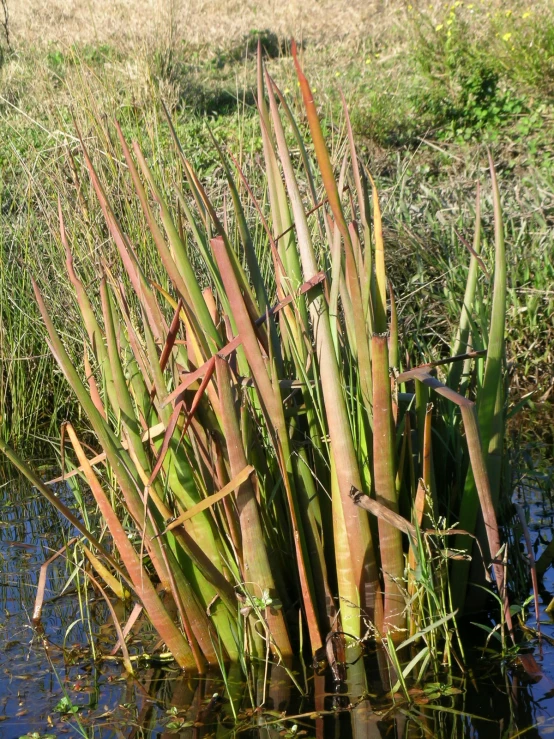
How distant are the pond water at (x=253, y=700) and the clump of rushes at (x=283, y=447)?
9 cm

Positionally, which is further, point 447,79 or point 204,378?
point 447,79

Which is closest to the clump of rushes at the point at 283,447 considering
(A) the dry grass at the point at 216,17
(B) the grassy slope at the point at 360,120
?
(B) the grassy slope at the point at 360,120

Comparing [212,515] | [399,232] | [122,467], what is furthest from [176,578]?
[399,232]

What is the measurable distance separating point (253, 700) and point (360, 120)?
6024 millimetres

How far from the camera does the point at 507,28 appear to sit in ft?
25.1

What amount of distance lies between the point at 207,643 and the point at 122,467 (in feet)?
1.63

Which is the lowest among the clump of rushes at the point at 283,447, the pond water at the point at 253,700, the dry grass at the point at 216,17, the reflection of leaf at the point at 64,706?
the pond water at the point at 253,700

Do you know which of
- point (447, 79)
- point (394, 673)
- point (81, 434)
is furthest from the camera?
point (447, 79)

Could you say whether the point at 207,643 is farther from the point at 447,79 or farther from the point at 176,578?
the point at 447,79

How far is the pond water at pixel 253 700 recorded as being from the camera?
174 cm

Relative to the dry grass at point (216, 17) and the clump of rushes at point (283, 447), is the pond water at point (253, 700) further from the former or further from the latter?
the dry grass at point (216, 17)

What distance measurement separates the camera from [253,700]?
1.85 metres

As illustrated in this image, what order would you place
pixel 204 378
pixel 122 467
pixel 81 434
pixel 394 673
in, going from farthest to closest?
pixel 81 434 → pixel 394 673 → pixel 122 467 → pixel 204 378

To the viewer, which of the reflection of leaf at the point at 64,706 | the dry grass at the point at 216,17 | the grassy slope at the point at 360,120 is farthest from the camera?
the dry grass at the point at 216,17
